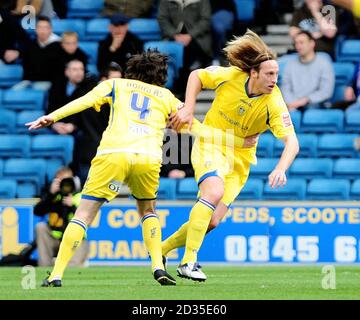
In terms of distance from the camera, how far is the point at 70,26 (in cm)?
1975

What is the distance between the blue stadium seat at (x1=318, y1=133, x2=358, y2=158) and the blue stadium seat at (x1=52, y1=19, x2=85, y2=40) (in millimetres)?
4327

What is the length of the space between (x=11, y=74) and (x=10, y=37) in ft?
2.11

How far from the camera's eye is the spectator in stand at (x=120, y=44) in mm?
18344

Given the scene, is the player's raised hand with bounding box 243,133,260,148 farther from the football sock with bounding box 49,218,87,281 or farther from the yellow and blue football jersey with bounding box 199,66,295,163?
the football sock with bounding box 49,218,87,281

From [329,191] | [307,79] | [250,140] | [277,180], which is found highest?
[307,79]

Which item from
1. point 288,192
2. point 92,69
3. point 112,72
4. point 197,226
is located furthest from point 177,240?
point 92,69

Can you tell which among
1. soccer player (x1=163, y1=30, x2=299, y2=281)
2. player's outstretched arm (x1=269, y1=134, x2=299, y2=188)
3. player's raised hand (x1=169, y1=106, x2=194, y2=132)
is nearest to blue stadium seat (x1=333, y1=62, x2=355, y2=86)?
soccer player (x1=163, y1=30, x2=299, y2=281)

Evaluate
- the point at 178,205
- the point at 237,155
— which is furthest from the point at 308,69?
the point at 237,155

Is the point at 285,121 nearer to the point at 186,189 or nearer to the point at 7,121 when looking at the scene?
the point at 186,189

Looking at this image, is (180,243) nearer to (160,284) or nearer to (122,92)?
(160,284)

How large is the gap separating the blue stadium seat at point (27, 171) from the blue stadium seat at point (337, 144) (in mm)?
3851

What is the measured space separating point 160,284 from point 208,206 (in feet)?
2.62

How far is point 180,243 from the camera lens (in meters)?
11.8

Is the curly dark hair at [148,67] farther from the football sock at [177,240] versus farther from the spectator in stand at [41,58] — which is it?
the spectator in stand at [41,58]
